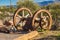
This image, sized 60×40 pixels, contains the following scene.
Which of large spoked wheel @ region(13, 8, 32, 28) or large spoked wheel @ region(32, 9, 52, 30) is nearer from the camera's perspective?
large spoked wheel @ region(32, 9, 52, 30)

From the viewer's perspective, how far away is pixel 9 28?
1659cm

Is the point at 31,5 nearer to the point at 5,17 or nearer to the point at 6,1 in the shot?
the point at 6,1

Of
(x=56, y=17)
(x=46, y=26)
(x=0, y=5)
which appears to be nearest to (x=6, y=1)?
(x=0, y=5)

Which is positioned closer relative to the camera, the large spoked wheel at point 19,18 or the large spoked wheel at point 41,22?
the large spoked wheel at point 41,22

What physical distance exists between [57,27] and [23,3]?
7288 millimetres

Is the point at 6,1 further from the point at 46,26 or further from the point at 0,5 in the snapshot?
the point at 46,26

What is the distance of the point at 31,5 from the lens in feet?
80.4

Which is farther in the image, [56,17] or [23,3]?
[23,3]

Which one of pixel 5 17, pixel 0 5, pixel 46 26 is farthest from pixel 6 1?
pixel 46 26

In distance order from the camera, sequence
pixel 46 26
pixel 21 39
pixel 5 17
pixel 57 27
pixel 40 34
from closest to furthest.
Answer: pixel 21 39 < pixel 40 34 < pixel 46 26 < pixel 57 27 < pixel 5 17

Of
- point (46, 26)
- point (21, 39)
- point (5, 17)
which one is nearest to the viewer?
point (21, 39)

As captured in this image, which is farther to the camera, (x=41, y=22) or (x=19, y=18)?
(x=19, y=18)

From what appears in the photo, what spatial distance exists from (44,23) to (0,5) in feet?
32.0

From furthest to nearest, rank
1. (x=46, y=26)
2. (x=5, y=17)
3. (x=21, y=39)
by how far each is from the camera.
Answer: (x=5, y=17) < (x=46, y=26) < (x=21, y=39)
